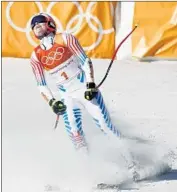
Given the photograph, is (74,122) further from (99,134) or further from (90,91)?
(99,134)

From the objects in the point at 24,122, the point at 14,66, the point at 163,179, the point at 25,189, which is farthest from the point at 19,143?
the point at 14,66

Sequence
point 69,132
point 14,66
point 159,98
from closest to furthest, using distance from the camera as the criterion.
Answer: point 69,132 → point 159,98 → point 14,66

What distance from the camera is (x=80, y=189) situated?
5785mm

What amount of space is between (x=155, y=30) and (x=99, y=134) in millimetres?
Result: 4736

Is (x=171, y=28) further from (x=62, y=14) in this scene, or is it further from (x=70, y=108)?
(x=70, y=108)

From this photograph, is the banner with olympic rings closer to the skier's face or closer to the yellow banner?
the yellow banner

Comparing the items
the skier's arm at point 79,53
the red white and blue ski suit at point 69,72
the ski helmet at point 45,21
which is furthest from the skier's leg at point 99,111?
the ski helmet at point 45,21

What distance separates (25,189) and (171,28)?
595cm

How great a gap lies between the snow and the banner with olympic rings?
1.00 ft

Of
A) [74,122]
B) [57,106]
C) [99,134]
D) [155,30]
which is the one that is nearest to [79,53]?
[57,106]

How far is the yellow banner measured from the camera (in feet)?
36.2

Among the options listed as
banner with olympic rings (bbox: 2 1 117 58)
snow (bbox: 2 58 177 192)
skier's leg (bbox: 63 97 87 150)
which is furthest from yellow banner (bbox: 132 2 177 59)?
skier's leg (bbox: 63 97 87 150)

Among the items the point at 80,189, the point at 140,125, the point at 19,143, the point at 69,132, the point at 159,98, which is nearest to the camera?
the point at 80,189

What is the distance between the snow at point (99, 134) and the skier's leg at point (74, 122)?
0.49 ft
